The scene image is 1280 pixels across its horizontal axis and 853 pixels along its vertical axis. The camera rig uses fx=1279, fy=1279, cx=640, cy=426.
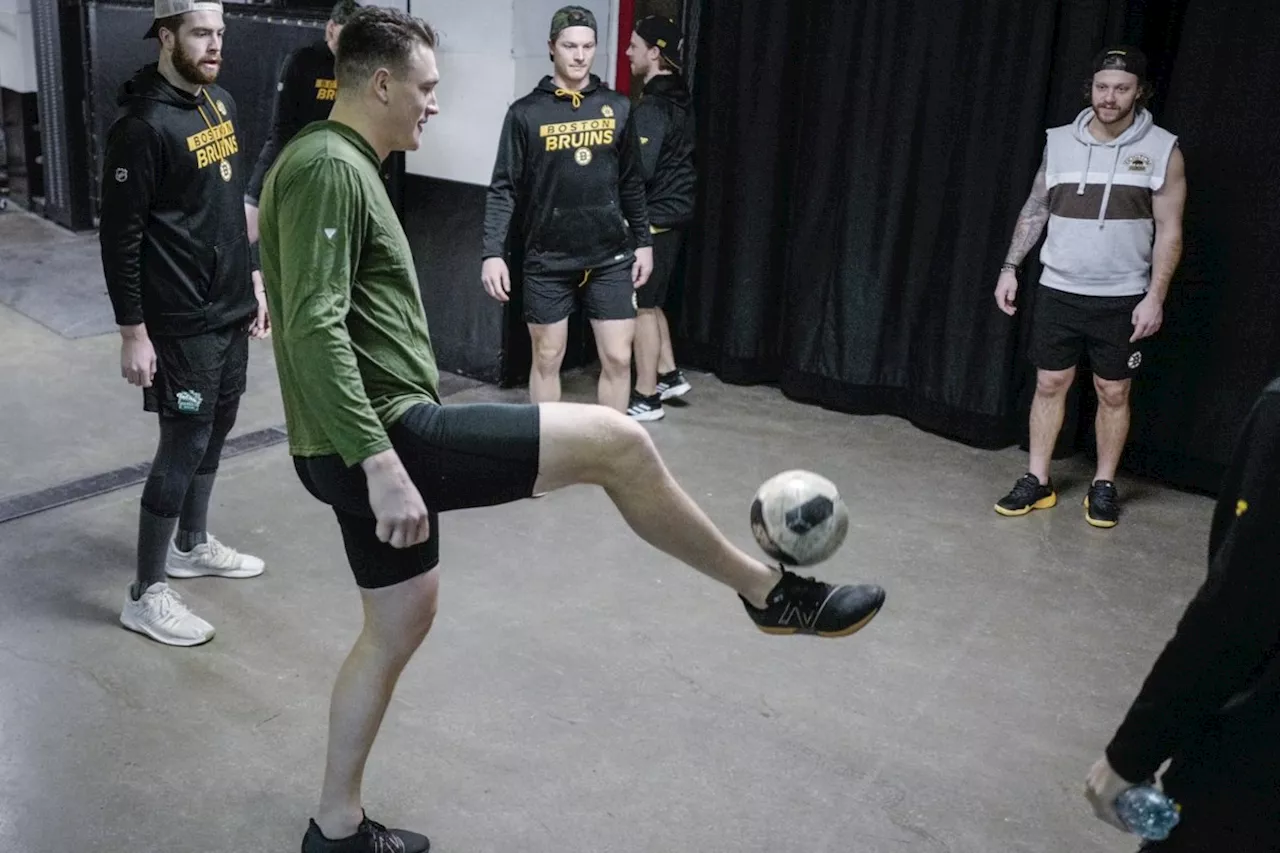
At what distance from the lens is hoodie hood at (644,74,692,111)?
5.66 m

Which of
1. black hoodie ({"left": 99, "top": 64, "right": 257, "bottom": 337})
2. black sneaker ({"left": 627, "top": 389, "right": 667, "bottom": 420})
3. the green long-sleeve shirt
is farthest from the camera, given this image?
black sneaker ({"left": 627, "top": 389, "right": 667, "bottom": 420})

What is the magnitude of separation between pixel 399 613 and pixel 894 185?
383cm

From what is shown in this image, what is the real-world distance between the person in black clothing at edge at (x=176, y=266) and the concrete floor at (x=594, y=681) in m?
0.39

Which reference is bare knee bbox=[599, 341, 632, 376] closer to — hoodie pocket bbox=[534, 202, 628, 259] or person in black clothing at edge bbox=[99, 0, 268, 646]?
hoodie pocket bbox=[534, 202, 628, 259]

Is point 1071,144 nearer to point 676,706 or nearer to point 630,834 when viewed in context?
point 676,706

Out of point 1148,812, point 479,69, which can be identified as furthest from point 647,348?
point 1148,812

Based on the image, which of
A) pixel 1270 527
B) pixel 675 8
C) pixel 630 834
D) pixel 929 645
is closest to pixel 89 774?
pixel 630 834

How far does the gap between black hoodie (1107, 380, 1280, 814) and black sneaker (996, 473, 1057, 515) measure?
3303mm

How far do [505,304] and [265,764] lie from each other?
322cm

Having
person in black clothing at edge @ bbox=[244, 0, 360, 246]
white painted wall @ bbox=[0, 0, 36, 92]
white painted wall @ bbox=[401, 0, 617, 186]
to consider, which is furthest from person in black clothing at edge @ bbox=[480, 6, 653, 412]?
white painted wall @ bbox=[0, 0, 36, 92]

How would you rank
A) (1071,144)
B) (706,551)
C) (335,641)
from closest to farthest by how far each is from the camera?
(706,551) → (335,641) → (1071,144)

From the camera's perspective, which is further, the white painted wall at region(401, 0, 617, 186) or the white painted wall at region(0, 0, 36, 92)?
the white painted wall at region(0, 0, 36, 92)

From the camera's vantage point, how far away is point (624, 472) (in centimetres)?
231

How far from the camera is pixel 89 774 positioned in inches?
118
